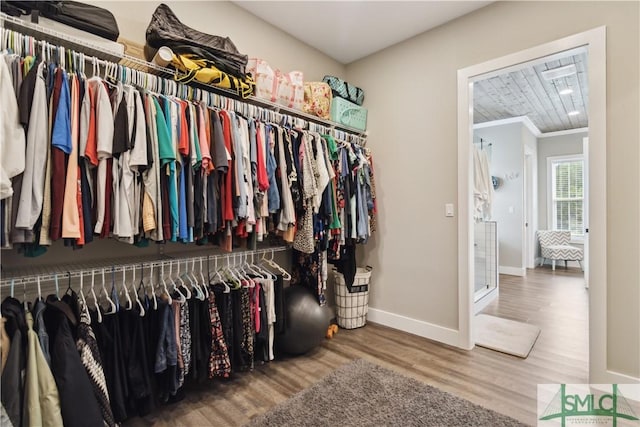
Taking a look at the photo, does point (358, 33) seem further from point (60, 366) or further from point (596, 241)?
point (60, 366)

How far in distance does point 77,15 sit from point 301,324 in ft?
7.44

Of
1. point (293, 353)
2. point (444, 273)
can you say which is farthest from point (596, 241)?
point (293, 353)

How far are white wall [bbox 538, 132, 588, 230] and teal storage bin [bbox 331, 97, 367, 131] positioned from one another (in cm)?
542

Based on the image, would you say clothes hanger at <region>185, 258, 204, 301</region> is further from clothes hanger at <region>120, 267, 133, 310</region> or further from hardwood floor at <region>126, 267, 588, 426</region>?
hardwood floor at <region>126, 267, 588, 426</region>

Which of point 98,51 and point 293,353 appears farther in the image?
point 293,353

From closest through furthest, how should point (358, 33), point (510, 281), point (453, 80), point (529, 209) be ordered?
1. point (453, 80)
2. point (358, 33)
3. point (510, 281)
4. point (529, 209)

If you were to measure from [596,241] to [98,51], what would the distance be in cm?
315

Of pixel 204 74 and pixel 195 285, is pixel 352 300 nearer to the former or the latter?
pixel 195 285

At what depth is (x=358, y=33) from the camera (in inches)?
115

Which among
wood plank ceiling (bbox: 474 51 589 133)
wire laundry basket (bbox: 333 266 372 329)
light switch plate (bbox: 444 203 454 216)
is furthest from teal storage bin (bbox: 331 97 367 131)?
wire laundry basket (bbox: 333 266 372 329)

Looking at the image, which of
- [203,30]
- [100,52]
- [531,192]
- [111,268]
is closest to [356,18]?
[203,30]

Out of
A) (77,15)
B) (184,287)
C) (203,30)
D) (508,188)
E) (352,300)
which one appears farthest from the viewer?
(508,188)

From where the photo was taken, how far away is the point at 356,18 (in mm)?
2693

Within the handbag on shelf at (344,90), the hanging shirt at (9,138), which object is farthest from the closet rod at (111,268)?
the handbag on shelf at (344,90)
